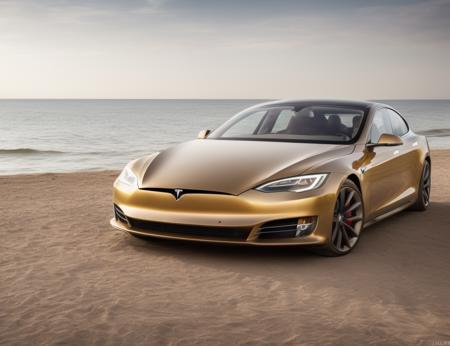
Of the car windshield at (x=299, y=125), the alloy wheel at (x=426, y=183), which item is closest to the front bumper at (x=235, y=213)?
the car windshield at (x=299, y=125)

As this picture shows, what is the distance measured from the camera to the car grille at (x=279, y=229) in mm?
5895

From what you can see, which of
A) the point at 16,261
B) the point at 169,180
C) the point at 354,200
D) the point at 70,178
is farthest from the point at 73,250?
the point at 70,178

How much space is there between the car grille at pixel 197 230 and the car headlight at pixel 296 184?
41cm

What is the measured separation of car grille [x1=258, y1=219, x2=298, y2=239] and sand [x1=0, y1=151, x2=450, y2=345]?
270mm

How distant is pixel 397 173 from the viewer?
25.6 ft

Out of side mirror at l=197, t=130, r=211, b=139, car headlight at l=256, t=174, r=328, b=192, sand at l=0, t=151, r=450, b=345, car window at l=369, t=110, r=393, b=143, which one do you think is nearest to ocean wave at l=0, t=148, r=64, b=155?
sand at l=0, t=151, r=450, b=345

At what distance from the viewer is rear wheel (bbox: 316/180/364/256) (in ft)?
20.6

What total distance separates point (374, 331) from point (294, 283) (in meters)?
1.24

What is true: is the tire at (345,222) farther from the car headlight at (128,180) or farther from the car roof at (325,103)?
the car headlight at (128,180)

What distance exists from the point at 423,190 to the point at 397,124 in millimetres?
1085

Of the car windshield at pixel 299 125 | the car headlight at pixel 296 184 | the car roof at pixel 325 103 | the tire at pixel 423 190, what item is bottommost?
the tire at pixel 423 190

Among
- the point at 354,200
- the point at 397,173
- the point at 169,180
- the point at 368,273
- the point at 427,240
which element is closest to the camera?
the point at 368,273

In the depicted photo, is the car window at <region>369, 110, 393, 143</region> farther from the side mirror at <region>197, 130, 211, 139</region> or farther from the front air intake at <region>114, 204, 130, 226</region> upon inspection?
the front air intake at <region>114, 204, 130, 226</region>

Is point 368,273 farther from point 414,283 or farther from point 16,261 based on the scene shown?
point 16,261
